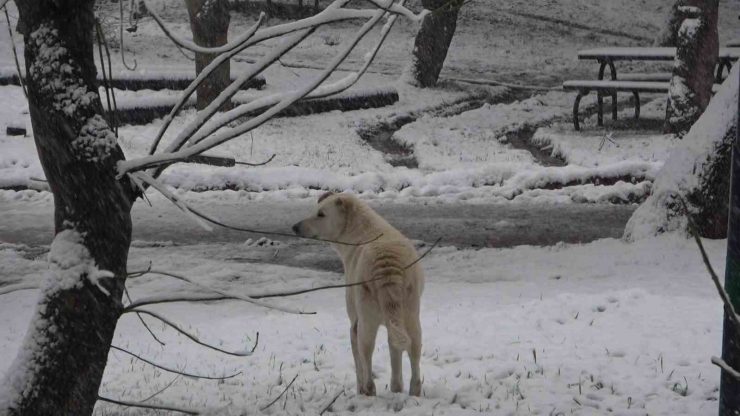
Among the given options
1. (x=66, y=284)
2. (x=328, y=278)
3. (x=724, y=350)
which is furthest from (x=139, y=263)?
(x=724, y=350)

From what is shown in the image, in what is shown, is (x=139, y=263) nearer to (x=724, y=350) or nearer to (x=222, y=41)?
(x=724, y=350)

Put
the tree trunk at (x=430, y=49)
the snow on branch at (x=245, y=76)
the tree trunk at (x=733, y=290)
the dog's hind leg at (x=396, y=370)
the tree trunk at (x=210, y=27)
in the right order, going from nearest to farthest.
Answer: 1. the tree trunk at (x=733, y=290)
2. the snow on branch at (x=245, y=76)
3. the dog's hind leg at (x=396, y=370)
4. the tree trunk at (x=210, y=27)
5. the tree trunk at (x=430, y=49)

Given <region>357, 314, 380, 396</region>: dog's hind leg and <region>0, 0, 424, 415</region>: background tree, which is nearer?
<region>0, 0, 424, 415</region>: background tree

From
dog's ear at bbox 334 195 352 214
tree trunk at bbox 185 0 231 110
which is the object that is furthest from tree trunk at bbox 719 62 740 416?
tree trunk at bbox 185 0 231 110

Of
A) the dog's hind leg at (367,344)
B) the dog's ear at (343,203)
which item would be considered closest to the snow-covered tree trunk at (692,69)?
the dog's ear at (343,203)

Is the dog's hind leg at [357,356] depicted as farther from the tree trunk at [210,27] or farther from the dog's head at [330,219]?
the tree trunk at [210,27]

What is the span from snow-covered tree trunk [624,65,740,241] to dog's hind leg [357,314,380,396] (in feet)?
15.3

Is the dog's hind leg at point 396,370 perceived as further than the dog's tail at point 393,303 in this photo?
Yes

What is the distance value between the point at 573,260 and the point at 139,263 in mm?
4529

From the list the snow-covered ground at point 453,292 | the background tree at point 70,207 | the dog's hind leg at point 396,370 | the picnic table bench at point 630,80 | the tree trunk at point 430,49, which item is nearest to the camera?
the background tree at point 70,207

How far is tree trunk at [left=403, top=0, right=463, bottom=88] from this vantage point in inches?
898

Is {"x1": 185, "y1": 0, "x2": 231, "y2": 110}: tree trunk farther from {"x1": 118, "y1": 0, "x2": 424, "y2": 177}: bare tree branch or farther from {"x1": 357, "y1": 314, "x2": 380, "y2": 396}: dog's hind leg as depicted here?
{"x1": 118, "y1": 0, "x2": 424, "y2": 177}: bare tree branch

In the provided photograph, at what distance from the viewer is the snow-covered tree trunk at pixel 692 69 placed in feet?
52.2

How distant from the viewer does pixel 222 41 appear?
17.9 m
